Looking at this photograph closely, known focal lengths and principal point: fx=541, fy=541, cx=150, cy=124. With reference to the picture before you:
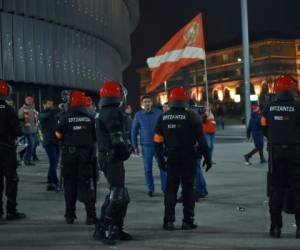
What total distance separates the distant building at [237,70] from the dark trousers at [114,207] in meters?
82.5

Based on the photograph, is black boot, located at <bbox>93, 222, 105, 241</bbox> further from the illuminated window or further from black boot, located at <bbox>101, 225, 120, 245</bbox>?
the illuminated window

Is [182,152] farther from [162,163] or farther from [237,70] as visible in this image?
[237,70]

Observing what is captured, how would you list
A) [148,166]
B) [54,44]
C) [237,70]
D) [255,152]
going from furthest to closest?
[237,70] → [54,44] → [255,152] → [148,166]

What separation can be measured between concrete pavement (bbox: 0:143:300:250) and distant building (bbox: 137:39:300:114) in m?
79.0

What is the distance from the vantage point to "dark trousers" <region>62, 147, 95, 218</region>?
288 inches

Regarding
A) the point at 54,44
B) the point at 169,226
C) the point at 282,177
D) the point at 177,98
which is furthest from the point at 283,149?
the point at 54,44

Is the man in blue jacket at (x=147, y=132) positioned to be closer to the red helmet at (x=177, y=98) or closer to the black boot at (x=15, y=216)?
the black boot at (x=15, y=216)

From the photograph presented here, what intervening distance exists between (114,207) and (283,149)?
6.91 feet

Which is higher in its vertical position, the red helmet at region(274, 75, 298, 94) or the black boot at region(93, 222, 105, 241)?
the red helmet at region(274, 75, 298, 94)

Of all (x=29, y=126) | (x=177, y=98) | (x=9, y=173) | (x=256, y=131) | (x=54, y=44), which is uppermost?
(x=54, y=44)

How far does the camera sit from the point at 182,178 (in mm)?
7078

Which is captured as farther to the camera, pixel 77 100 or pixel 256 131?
pixel 256 131

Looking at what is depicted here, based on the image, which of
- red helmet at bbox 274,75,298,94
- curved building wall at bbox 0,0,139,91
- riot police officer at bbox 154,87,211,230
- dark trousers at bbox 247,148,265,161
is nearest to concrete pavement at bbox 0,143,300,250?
riot police officer at bbox 154,87,211,230

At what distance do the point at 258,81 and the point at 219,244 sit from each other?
85412 mm
